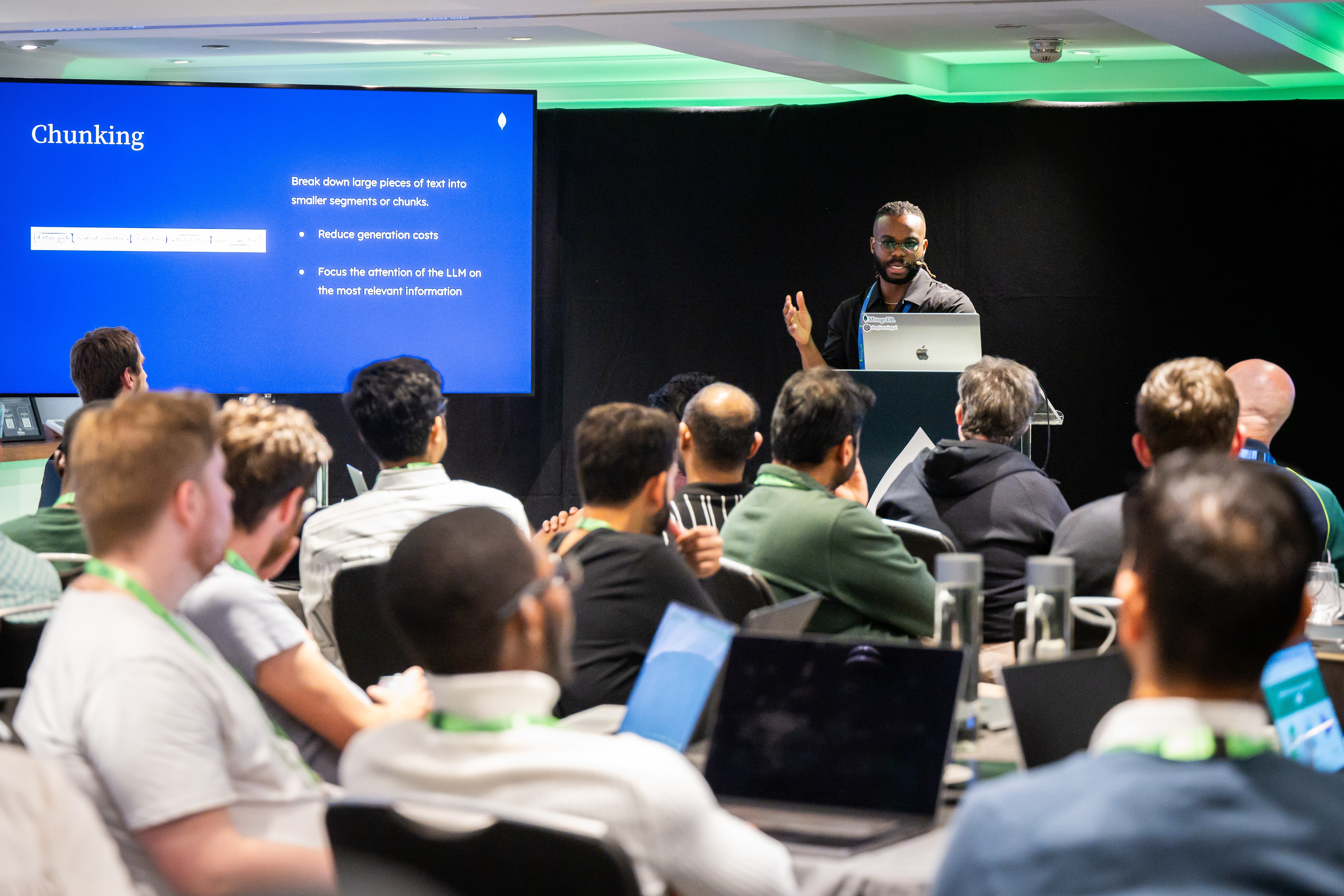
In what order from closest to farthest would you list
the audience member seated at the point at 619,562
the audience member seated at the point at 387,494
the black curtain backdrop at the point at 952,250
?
the audience member seated at the point at 619,562 < the audience member seated at the point at 387,494 < the black curtain backdrop at the point at 952,250

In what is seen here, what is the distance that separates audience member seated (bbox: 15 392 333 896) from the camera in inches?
54.5

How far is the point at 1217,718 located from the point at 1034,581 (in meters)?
0.89

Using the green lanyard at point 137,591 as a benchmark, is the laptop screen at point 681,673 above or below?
below

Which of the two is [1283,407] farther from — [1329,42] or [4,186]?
[4,186]

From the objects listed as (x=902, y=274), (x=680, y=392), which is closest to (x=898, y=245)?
(x=902, y=274)

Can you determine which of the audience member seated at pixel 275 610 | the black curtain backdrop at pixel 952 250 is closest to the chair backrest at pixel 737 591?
the audience member seated at pixel 275 610

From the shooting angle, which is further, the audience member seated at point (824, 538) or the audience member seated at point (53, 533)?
the audience member seated at point (53, 533)

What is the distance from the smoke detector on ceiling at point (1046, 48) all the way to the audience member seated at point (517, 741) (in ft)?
16.8

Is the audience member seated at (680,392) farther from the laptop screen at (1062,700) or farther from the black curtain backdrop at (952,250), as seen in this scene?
the laptop screen at (1062,700)

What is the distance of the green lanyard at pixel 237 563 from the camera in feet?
6.59

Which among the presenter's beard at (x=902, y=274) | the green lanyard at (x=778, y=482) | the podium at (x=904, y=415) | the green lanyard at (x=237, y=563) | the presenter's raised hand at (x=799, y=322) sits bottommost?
the green lanyard at (x=237, y=563)

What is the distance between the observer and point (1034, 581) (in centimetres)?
193

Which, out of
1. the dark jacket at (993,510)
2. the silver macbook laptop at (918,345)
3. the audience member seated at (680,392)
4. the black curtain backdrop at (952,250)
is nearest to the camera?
the dark jacket at (993,510)

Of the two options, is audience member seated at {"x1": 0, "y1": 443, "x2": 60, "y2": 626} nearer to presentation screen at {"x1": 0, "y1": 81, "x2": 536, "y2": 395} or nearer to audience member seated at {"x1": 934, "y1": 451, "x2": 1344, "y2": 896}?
audience member seated at {"x1": 934, "y1": 451, "x2": 1344, "y2": 896}
